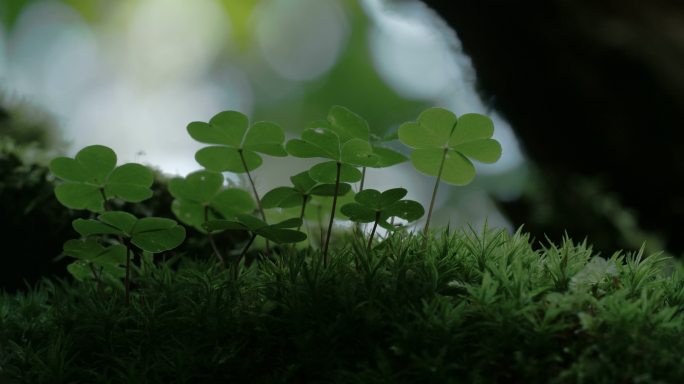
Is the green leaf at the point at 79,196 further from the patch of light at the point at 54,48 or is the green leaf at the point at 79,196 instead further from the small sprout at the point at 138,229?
the patch of light at the point at 54,48

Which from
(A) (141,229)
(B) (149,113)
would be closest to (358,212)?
(A) (141,229)

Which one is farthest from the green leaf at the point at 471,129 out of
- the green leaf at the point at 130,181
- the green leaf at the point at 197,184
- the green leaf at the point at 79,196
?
the green leaf at the point at 79,196

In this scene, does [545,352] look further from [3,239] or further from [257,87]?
Result: [257,87]

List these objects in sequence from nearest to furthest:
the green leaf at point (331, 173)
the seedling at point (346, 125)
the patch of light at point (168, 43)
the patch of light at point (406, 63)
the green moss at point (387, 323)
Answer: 1. the green moss at point (387, 323)
2. the green leaf at point (331, 173)
3. the seedling at point (346, 125)
4. the patch of light at point (406, 63)
5. the patch of light at point (168, 43)

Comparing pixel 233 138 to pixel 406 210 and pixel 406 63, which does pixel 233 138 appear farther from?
pixel 406 63

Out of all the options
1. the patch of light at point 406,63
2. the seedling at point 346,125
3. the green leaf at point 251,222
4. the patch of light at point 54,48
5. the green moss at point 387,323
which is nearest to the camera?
the green moss at point 387,323
